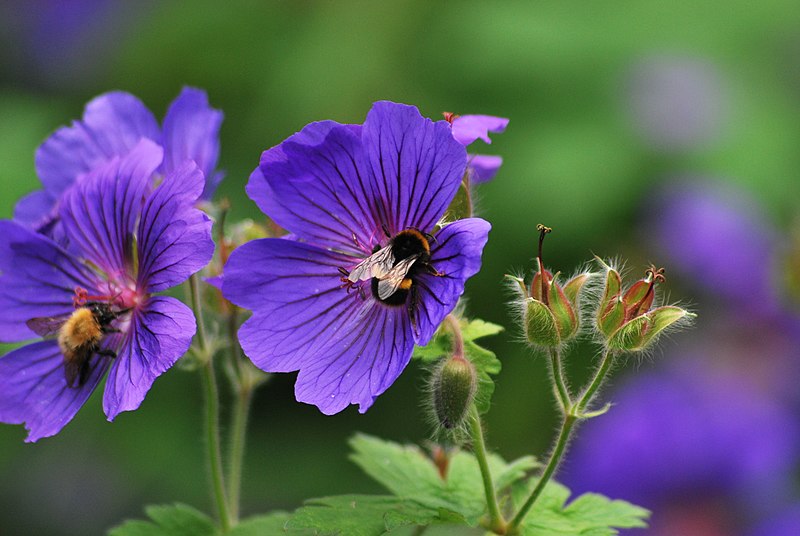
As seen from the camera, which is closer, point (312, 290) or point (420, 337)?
point (420, 337)

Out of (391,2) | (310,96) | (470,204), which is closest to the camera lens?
(470,204)

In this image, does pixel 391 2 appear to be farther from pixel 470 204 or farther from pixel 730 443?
pixel 470 204

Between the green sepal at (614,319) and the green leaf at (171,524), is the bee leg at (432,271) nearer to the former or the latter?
the green sepal at (614,319)

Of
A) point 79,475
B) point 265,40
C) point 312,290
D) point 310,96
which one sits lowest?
point 79,475

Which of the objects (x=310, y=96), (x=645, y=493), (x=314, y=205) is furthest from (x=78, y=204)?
(x=310, y=96)

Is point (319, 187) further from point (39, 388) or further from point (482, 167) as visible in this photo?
point (39, 388)

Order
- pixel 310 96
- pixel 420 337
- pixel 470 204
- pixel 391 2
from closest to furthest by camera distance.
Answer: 1. pixel 420 337
2. pixel 470 204
3. pixel 310 96
4. pixel 391 2
